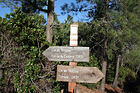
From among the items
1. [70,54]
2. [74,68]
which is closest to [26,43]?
[70,54]

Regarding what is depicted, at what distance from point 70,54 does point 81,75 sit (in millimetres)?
449

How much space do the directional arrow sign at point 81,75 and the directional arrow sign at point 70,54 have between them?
191mm

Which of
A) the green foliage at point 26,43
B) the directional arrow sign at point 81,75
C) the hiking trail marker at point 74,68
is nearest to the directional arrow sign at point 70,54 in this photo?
the hiking trail marker at point 74,68

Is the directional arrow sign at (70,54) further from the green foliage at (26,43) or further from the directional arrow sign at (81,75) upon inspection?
the green foliage at (26,43)

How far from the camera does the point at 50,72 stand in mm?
4418

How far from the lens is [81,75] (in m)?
2.54

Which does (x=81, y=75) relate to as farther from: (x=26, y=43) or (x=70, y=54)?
(x=26, y=43)

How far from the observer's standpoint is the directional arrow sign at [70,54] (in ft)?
8.45

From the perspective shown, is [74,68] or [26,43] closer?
[74,68]

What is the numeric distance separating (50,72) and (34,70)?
24.0 inches

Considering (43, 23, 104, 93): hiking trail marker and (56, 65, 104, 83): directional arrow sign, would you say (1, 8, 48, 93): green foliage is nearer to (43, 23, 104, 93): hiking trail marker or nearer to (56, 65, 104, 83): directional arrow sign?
(43, 23, 104, 93): hiking trail marker

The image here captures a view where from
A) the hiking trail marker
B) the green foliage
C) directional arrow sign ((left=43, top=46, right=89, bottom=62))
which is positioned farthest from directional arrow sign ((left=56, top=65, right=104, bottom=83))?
the green foliage

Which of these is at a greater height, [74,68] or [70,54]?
[70,54]

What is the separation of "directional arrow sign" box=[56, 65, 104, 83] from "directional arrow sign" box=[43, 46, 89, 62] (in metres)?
0.19
